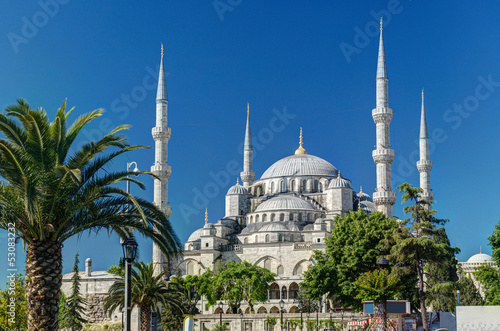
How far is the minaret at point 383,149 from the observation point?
47.0m

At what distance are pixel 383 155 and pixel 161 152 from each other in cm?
1708

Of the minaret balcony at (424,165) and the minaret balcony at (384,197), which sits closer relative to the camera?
the minaret balcony at (384,197)

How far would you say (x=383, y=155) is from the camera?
155ft

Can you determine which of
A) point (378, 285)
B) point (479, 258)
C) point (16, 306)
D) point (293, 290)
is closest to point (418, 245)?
point (378, 285)

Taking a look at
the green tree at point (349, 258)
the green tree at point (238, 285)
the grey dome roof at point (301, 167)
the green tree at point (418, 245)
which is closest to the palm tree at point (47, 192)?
the green tree at point (418, 245)

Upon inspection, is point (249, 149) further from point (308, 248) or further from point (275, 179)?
point (308, 248)

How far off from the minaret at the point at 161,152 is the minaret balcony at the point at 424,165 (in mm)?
20388

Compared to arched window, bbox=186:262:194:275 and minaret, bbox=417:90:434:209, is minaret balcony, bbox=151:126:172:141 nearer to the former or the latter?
arched window, bbox=186:262:194:275

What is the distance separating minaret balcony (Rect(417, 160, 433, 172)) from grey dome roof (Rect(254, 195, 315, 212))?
9906mm

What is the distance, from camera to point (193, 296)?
4503 cm

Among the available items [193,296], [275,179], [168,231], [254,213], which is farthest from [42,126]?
[275,179]

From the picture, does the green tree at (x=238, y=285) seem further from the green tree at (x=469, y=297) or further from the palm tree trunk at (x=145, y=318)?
the palm tree trunk at (x=145, y=318)

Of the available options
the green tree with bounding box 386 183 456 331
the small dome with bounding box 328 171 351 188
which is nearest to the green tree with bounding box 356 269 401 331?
the green tree with bounding box 386 183 456 331

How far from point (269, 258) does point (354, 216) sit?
17083 mm
